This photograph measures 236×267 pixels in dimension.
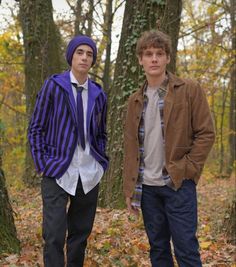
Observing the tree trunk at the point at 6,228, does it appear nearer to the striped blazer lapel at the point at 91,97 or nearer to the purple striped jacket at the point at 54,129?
the purple striped jacket at the point at 54,129

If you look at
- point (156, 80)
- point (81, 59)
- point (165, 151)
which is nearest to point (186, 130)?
point (165, 151)

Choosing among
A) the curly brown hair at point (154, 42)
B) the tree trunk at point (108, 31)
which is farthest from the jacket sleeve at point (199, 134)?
the tree trunk at point (108, 31)

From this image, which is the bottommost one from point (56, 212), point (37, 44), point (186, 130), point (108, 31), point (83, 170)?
point (56, 212)

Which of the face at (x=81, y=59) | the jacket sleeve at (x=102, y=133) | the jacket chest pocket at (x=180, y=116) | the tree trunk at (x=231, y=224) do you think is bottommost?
the tree trunk at (x=231, y=224)

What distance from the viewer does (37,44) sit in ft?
41.5

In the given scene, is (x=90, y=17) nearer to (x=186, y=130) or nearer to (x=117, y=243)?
(x=117, y=243)

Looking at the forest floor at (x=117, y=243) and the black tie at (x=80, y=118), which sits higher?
the black tie at (x=80, y=118)

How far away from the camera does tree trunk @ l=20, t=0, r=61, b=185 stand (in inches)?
492

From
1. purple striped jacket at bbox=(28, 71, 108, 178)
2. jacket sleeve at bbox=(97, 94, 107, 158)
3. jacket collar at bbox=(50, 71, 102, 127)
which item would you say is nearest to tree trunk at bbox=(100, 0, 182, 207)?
jacket sleeve at bbox=(97, 94, 107, 158)

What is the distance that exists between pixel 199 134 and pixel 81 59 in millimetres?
1343

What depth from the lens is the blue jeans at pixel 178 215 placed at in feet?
12.4

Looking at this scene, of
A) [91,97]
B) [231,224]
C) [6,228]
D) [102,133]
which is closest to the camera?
[91,97]

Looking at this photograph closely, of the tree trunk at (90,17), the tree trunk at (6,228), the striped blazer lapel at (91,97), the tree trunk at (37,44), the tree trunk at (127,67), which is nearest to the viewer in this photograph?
the striped blazer lapel at (91,97)

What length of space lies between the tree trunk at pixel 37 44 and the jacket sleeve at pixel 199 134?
9.52m
